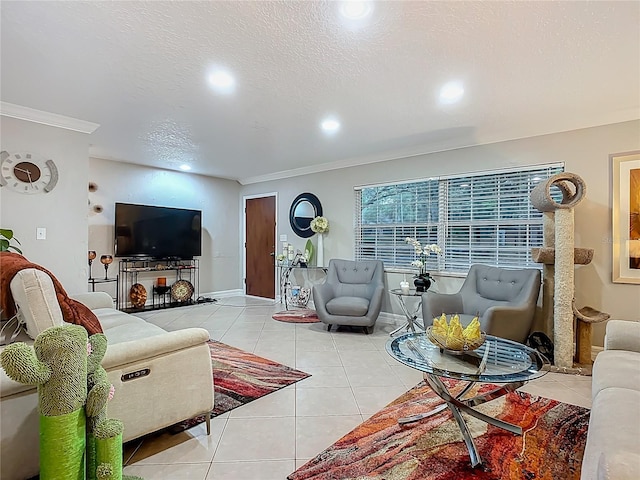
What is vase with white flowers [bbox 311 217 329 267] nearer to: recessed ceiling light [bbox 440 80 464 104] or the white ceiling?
the white ceiling

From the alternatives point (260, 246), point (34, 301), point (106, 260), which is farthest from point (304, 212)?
point (34, 301)

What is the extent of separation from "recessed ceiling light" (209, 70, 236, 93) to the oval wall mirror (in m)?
3.05

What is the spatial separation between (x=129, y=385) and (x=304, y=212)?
14.6ft

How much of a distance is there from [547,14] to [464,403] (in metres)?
2.18

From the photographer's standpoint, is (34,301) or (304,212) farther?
(304,212)

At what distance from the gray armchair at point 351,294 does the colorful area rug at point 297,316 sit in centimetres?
59

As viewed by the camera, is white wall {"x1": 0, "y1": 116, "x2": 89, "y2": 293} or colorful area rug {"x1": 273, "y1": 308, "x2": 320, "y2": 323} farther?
colorful area rug {"x1": 273, "y1": 308, "x2": 320, "y2": 323}

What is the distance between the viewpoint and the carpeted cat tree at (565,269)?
9.86 ft

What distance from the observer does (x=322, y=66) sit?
2371 mm

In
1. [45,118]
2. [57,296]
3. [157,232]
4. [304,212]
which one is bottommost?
[57,296]

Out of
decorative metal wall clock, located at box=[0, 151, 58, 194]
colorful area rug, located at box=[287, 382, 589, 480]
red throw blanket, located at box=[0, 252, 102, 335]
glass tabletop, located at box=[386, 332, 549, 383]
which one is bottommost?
colorful area rug, located at box=[287, 382, 589, 480]

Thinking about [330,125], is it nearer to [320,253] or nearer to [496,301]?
[320,253]

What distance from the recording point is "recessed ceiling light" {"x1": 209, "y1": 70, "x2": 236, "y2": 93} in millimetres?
2498

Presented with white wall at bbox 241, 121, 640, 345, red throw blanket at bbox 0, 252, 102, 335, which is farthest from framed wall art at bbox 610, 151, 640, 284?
red throw blanket at bbox 0, 252, 102, 335
